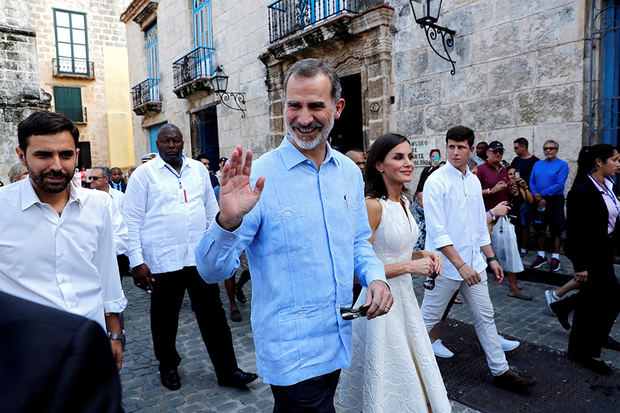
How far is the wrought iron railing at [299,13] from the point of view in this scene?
962cm

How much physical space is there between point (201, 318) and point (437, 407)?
6.53 ft

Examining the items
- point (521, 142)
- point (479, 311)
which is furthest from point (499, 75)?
point (479, 311)

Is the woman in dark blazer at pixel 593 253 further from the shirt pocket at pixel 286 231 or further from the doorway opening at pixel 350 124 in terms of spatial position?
the doorway opening at pixel 350 124

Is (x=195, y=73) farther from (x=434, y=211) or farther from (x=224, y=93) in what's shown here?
(x=434, y=211)

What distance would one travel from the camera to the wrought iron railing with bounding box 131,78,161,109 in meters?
18.2

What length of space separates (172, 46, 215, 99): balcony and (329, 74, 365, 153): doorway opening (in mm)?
5041

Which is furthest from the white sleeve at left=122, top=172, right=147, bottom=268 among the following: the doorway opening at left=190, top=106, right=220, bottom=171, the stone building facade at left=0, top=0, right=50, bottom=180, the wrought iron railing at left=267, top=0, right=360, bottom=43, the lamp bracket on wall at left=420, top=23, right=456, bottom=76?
the doorway opening at left=190, top=106, right=220, bottom=171

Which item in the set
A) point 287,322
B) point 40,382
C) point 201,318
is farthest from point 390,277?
point 40,382

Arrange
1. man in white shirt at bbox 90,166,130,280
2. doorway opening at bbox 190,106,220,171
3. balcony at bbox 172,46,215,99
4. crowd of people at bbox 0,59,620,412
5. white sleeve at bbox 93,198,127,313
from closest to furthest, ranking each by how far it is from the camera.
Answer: crowd of people at bbox 0,59,620,412
white sleeve at bbox 93,198,127,313
man in white shirt at bbox 90,166,130,280
balcony at bbox 172,46,215,99
doorway opening at bbox 190,106,220,171

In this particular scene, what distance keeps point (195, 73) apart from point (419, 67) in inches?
A: 364

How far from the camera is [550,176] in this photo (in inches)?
259

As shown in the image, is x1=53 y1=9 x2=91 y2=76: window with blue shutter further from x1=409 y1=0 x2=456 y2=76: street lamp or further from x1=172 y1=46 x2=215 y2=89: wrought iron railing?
x1=409 y1=0 x2=456 y2=76: street lamp

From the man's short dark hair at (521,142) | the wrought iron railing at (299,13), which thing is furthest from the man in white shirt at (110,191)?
the wrought iron railing at (299,13)

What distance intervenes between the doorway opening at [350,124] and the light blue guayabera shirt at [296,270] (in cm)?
913
